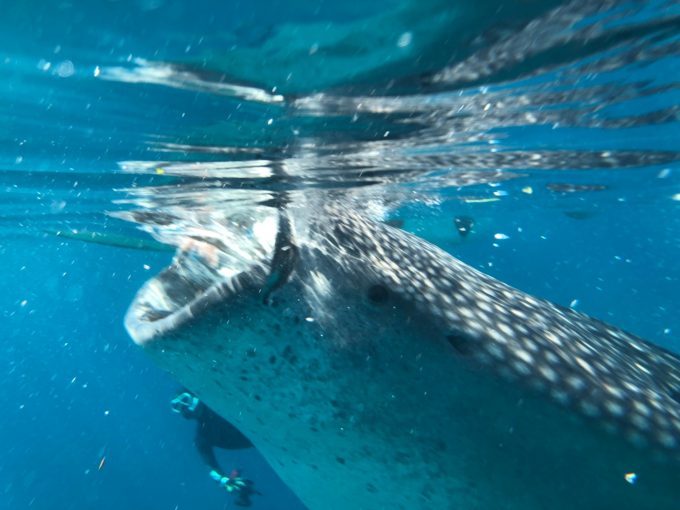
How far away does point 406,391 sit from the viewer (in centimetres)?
266

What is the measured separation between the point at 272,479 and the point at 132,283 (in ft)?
123

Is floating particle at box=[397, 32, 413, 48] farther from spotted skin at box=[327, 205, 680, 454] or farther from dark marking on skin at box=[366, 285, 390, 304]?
dark marking on skin at box=[366, 285, 390, 304]

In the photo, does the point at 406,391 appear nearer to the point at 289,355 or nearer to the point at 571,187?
the point at 289,355

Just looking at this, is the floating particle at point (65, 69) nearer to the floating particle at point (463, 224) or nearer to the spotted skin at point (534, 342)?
the spotted skin at point (534, 342)

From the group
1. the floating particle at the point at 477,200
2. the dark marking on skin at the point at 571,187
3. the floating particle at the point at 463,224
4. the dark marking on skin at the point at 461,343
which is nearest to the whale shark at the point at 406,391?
the dark marking on skin at the point at 461,343

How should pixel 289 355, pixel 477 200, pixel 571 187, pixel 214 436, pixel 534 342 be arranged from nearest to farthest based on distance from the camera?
1. pixel 289 355
2. pixel 534 342
3. pixel 214 436
4. pixel 571 187
5. pixel 477 200

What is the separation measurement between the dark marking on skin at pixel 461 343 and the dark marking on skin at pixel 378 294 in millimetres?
381

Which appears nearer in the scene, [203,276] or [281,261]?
[281,261]

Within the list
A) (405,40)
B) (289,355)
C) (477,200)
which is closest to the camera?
(289,355)

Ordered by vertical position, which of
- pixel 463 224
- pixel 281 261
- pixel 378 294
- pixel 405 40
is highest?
pixel 405 40

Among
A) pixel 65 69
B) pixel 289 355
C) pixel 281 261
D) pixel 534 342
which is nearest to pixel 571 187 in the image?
pixel 65 69

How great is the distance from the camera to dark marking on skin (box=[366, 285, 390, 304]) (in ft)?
9.14

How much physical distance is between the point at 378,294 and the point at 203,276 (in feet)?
4.83

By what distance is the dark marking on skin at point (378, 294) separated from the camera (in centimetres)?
279
